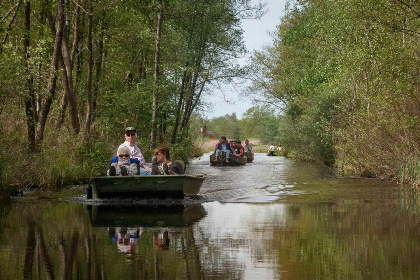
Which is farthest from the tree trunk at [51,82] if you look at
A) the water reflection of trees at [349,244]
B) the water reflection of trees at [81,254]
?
the water reflection of trees at [349,244]

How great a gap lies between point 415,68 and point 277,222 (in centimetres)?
794

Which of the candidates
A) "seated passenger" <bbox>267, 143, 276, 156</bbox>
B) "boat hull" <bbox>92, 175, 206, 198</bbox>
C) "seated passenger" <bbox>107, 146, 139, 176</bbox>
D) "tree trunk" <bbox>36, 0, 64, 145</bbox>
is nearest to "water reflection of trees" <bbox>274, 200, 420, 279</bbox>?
"boat hull" <bbox>92, 175, 206, 198</bbox>

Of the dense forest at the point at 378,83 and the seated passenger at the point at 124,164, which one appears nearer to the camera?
the seated passenger at the point at 124,164

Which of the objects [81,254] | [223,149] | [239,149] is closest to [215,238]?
[81,254]

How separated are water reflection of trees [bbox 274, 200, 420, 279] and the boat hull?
2702mm

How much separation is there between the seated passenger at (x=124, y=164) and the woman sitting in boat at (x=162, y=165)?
1.35ft

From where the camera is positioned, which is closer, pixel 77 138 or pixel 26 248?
pixel 26 248

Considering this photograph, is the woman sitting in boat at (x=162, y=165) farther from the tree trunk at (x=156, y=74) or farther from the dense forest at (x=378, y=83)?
the tree trunk at (x=156, y=74)

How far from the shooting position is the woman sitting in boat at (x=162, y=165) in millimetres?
15219

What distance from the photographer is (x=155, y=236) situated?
938 cm

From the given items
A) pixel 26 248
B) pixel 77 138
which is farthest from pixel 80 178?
pixel 26 248

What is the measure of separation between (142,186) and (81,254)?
698 cm

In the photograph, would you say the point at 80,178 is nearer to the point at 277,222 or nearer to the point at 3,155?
the point at 3,155

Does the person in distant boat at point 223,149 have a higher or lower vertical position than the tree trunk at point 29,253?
higher
